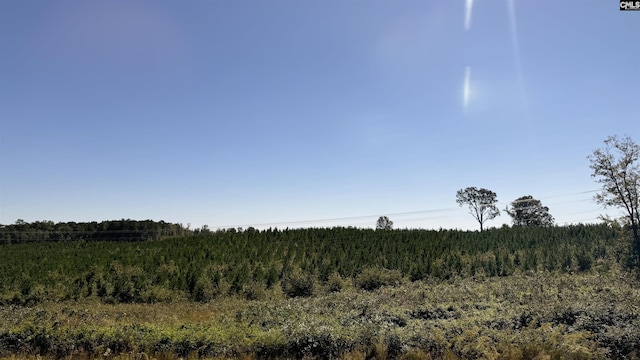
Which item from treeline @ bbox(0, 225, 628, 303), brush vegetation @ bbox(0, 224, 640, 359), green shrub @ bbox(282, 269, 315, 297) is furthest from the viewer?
green shrub @ bbox(282, 269, 315, 297)

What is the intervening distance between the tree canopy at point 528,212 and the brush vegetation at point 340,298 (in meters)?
48.5

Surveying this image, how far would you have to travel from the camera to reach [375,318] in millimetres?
12453

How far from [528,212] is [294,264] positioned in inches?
3103

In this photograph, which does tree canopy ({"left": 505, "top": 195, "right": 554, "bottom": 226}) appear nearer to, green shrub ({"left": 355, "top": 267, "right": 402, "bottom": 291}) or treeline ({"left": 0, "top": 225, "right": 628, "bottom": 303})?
treeline ({"left": 0, "top": 225, "right": 628, "bottom": 303})

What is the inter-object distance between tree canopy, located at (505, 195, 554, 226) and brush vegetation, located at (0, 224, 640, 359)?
4850 centimetres

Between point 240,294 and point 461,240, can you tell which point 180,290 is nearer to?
point 240,294

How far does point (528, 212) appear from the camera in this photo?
303ft

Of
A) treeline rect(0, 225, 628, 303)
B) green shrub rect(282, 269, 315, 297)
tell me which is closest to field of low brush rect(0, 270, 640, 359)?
green shrub rect(282, 269, 315, 297)

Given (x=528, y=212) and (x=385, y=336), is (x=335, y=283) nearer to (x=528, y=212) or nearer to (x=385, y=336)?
(x=385, y=336)

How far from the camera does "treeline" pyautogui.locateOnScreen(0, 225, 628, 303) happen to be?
26.4 metres

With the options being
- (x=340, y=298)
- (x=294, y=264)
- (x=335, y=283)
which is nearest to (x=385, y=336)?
(x=340, y=298)

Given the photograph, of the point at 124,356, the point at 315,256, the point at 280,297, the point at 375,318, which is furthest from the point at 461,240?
the point at 124,356

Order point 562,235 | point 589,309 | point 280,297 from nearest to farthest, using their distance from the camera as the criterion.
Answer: point 589,309, point 280,297, point 562,235

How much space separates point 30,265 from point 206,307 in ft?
69.8
